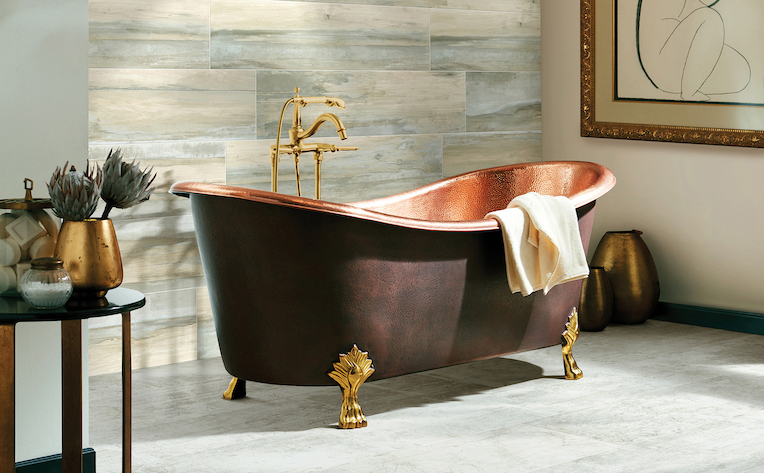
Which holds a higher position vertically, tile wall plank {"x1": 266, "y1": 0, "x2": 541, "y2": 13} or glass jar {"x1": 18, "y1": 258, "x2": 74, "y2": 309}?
tile wall plank {"x1": 266, "y1": 0, "x2": 541, "y2": 13}

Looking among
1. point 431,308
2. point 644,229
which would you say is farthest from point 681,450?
point 644,229

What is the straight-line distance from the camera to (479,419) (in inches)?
116

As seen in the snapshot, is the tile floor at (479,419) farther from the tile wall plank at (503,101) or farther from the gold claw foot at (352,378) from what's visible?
the tile wall plank at (503,101)

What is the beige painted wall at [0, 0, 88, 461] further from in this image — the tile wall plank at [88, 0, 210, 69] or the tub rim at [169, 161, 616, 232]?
the tile wall plank at [88, 0, 210, 69]

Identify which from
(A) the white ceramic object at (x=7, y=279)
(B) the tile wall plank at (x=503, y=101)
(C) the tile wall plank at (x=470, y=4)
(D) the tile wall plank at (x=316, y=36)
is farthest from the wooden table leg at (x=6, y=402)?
(B) the tile wall plank at (x=503, y=101)

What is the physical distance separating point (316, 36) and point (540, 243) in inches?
58.9

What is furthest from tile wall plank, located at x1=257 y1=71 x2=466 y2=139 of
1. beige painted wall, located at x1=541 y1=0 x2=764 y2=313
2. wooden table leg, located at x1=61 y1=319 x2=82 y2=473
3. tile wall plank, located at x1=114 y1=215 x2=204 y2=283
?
wooden table leg, located at x1=61 y1=319 x2=82 y2=473

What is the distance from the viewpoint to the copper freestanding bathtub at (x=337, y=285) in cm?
271

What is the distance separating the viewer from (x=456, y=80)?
177 inches

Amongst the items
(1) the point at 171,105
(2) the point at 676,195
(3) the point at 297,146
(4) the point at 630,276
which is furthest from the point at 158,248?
(2) the point at 676,195

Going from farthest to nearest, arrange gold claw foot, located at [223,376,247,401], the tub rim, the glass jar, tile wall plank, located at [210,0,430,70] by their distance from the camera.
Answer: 1. tile wall plank, located at [210,0,430,70]
2. gold claw foot, located at [223,376,247,401]
3. the tub rim
4. the glass jar

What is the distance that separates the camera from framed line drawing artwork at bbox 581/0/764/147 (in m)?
4.07

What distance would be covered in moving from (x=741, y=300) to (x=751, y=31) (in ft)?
3.77

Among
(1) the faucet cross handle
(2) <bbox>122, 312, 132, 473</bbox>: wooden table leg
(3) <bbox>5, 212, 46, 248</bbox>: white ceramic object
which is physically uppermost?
(1) the faucet cross handle
